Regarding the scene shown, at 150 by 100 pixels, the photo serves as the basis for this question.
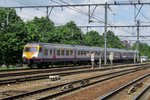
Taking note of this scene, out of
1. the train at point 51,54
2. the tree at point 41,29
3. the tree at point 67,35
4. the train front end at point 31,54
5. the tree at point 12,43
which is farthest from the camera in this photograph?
the tree at point 67,35

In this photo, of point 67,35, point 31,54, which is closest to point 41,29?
point 67,35

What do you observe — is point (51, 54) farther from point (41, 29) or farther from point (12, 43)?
point (41, 29)

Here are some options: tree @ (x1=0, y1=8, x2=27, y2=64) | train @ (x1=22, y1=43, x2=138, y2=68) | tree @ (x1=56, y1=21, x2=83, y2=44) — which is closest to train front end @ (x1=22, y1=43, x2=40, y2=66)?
train @ (x1=22, y1=43, x2=138, y2=68)

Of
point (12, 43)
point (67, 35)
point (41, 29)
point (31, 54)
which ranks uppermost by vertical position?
point (41, 29)

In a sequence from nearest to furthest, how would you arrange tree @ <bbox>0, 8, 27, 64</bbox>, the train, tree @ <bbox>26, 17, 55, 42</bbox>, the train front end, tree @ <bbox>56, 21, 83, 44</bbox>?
the train front end < the train < tree @ <bbox>0, 8, 27, 64</bbox> < tree @ <bbox>26, 17, 55, 42</bbox> < tree @ <bbox>56, 21, 83, 44</bbox>

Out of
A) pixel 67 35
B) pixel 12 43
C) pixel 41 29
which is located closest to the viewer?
pixel 12 43

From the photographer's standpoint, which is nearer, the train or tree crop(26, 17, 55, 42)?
→ the train

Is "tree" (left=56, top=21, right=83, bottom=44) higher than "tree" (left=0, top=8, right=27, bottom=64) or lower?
higher

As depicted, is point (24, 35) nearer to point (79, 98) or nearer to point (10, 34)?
Result: point (10, 34)

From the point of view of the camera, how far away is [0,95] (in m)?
18.8

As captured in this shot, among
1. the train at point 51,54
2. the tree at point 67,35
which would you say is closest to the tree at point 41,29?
the tree at point 67,35

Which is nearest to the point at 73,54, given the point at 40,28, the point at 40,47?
the point at 40,47

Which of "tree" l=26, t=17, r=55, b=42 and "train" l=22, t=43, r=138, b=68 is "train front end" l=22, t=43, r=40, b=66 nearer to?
"train" l=22, t=43, r=138, b=68

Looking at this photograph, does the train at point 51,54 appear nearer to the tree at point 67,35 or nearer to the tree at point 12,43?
the tree at point 12,43
